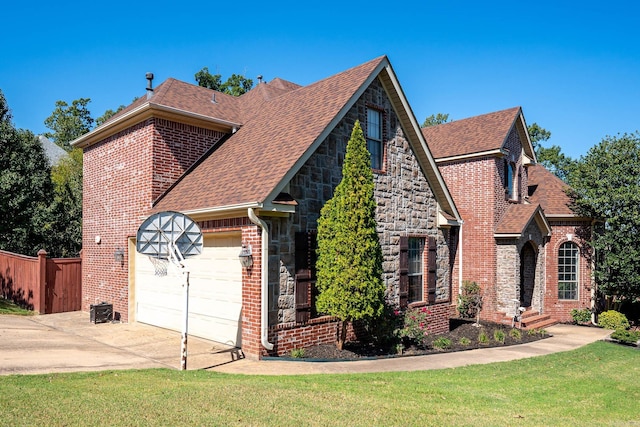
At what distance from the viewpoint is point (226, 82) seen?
42062 mm

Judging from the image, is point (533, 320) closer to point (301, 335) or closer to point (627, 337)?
point (627, 337)

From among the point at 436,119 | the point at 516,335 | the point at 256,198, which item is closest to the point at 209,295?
the point at 256,198

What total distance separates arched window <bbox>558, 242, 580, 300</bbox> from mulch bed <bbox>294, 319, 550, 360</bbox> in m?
3.83

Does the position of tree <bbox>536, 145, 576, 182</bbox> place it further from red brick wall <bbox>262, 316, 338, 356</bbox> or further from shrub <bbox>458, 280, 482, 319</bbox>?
red brick wall <bbox>262, 316, 338, 356</bbox>

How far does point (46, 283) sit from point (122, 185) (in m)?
4.60

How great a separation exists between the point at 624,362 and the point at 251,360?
348 inches

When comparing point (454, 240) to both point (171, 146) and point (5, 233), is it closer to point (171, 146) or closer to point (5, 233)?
point (171, 146)

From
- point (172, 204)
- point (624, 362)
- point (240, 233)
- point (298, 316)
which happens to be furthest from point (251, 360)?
point (624, 362)

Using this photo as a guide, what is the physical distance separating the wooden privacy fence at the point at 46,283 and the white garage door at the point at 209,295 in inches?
177

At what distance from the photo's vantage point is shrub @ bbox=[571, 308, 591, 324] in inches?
686

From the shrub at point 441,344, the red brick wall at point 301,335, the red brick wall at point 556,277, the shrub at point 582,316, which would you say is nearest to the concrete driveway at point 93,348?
the red brick wall at point 301,335

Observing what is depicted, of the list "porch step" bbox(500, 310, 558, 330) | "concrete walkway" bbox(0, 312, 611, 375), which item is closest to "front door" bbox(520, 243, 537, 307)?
"porch step" bbox(500, 310, 558, 330)

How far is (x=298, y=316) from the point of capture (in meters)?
9.72

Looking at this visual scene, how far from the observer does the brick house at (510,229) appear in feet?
54.4
